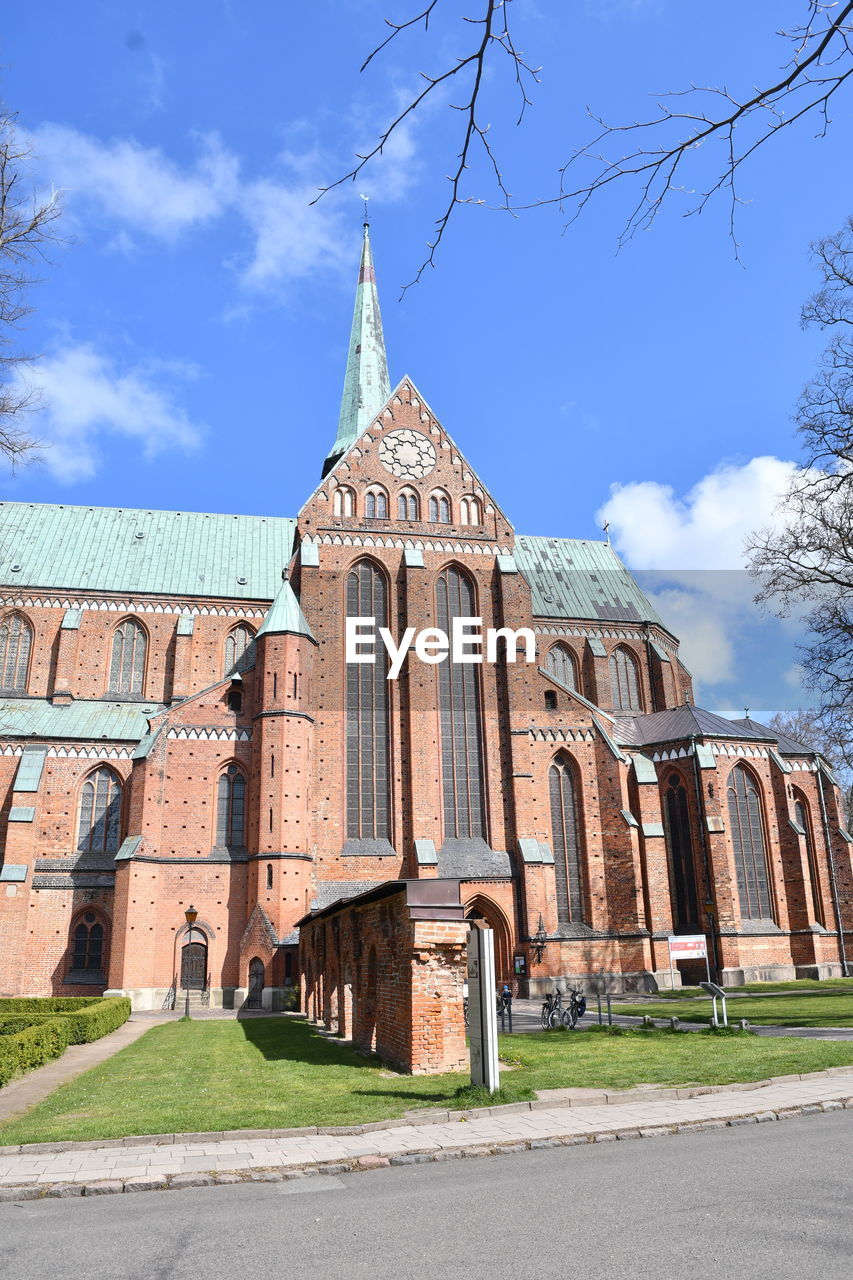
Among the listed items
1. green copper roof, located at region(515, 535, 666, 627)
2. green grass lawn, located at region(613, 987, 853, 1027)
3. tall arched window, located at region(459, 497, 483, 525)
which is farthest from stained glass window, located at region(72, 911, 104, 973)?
green copper roof, located at region(515, 535, 666, 627)

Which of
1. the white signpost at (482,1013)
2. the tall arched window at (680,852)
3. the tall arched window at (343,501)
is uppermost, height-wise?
the tall arched window at (343,501)

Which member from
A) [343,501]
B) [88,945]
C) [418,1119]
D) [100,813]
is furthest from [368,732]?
[418,1119]

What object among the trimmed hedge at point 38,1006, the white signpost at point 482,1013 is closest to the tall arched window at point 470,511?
the trimmed hedge at point 38,1006

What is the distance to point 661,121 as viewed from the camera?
468 cm

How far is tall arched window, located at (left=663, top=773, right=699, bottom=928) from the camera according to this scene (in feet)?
132

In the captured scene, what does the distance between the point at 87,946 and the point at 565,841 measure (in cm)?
1899

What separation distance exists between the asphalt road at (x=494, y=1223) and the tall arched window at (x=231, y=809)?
27.7 meters

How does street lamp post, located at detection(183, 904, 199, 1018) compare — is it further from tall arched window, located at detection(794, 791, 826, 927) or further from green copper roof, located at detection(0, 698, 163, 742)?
tall arched window, located at detection(794, 791, 826, 927)

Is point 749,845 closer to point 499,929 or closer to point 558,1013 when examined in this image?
point 499,929

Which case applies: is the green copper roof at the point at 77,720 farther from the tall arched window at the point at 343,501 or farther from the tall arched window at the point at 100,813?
the tall arched window at the point at 343,501

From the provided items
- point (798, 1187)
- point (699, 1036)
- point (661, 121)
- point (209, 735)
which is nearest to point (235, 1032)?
point (699, 1036)

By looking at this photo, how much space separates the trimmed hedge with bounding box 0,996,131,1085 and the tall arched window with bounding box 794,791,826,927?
92.7 ft

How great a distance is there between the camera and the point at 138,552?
4753 cm

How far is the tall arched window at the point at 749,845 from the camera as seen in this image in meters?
40.4
